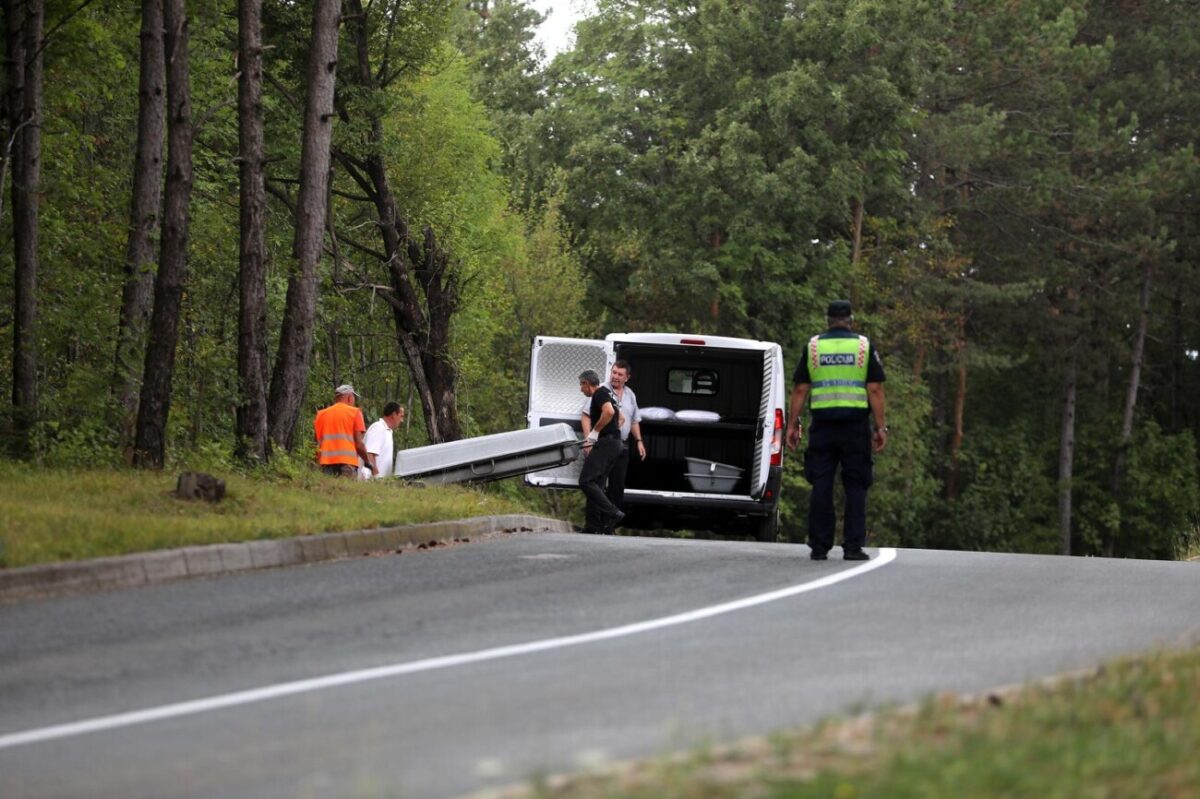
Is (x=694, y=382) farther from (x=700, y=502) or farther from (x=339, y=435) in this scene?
(x=339, y=435)

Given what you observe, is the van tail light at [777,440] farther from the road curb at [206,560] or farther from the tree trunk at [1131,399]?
the tree trunk at [1131,399]

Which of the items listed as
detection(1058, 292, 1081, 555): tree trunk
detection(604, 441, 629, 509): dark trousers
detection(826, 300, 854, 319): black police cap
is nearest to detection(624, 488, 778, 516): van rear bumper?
detection(604, 441, 629, 509): dark trousers

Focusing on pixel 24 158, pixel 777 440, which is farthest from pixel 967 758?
pixel 24 158

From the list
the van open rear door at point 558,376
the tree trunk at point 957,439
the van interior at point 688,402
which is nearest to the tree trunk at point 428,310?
the van interior at point 688,402

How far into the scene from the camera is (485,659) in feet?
28.6

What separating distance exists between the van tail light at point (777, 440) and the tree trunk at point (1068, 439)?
120 feet

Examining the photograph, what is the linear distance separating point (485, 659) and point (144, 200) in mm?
16962

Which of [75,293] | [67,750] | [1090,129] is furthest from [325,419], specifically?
[1090,129]

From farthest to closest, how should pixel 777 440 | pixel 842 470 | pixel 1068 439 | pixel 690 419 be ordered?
pixel 1068 439 → pixel 690 419 → pixel 777 440 → pixel 842 470

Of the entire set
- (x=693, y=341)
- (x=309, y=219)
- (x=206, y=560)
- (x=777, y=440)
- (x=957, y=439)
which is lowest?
(x=957, y=439)

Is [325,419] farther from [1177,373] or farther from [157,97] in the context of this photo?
[1177,373]

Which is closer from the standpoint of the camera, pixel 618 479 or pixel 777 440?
pixel 618 479

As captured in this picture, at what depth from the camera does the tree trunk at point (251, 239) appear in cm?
2222

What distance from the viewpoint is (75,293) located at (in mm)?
26719
